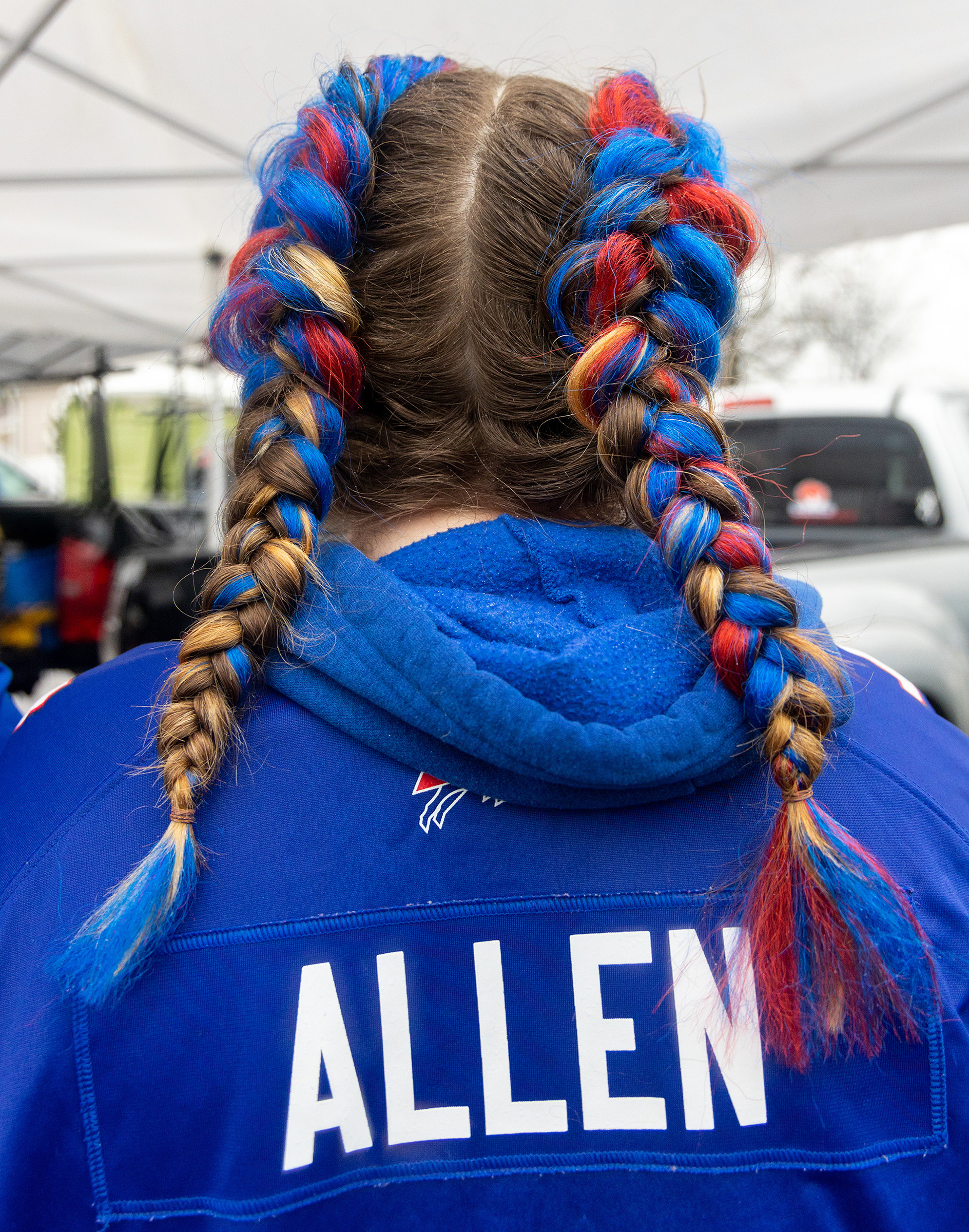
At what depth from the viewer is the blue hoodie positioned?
0.64 meters

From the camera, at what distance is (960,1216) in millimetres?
693

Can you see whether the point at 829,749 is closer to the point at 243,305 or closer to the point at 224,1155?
the point at 224,1155

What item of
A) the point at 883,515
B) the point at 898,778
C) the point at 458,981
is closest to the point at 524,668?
the point at 458,981

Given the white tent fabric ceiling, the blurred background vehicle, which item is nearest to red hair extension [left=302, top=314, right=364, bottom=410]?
the white tent fabric ceiling

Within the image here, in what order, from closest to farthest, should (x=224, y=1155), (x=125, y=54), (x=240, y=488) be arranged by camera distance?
(x=224, y=1155), (x=240, y=488), (x=125, y=54)

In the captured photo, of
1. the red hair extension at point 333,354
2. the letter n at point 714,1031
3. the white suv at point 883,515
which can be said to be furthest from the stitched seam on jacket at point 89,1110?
the white suv at point 883,515

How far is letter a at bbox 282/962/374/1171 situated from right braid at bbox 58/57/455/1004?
0.12m

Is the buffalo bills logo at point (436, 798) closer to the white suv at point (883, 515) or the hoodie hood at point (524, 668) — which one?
the hoodie hood at point (524, 668)

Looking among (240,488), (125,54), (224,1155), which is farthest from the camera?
(125,54)

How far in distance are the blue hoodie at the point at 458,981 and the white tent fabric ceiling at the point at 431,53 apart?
1505mm

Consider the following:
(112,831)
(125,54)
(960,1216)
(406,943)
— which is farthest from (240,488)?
(125,54)

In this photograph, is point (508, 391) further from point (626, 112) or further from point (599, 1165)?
point (599, 1165)

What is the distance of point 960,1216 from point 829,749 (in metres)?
0.39

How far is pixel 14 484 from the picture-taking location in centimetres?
668
